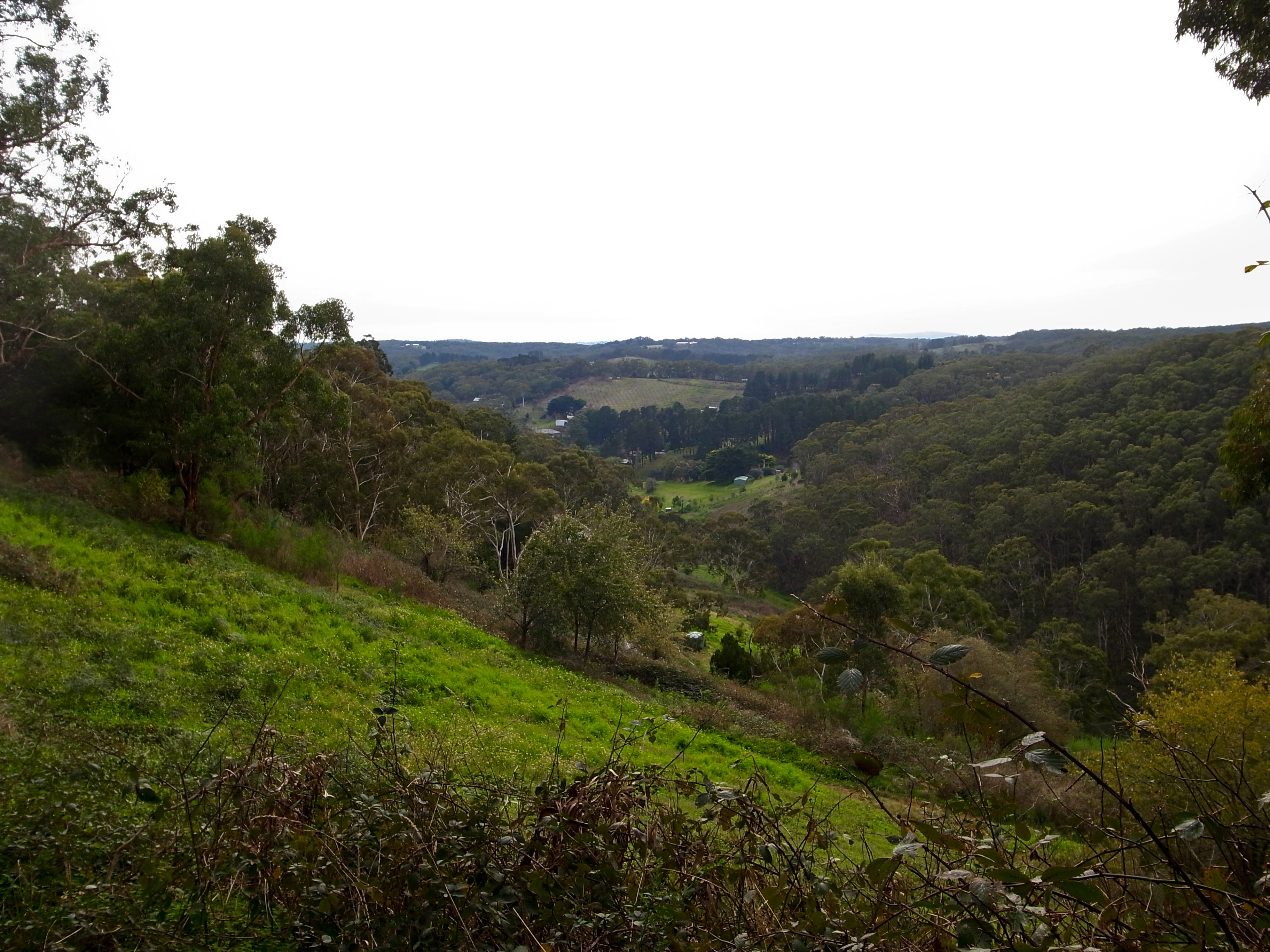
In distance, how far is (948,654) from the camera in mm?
1625

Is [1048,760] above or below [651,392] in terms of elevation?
above

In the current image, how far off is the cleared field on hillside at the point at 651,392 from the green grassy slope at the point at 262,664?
4647 inches

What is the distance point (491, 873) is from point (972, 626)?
30437 mm

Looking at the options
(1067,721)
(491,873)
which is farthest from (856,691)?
(1067,721)

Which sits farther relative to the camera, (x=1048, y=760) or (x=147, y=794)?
(x=147, y=794)

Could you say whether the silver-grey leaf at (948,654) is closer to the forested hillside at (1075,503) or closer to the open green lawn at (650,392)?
the forested hillside at (1075,503)

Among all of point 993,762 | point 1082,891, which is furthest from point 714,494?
point 1082,891

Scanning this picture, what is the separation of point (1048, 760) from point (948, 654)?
26cm

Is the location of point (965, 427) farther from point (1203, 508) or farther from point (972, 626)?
point (972, 626)

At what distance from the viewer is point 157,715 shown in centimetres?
654

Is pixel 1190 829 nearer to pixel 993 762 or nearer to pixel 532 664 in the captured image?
pixel 993 762

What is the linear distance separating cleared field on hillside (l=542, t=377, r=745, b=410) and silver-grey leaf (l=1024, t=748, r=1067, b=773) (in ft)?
428

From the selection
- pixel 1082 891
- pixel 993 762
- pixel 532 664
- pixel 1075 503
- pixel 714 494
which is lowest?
pixel 714 494

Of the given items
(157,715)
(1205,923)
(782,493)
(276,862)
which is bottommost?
(782,493)
